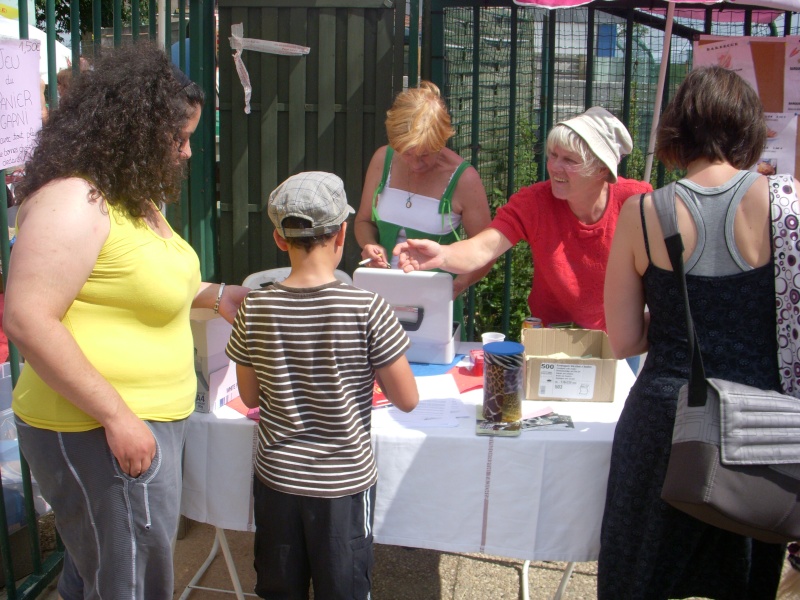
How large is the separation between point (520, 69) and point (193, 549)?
2876 mm

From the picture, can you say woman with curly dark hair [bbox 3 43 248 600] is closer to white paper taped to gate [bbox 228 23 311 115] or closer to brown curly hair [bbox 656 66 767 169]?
brown curly hair [bbox 656 66 767 169]

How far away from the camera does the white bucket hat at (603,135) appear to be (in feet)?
7.48

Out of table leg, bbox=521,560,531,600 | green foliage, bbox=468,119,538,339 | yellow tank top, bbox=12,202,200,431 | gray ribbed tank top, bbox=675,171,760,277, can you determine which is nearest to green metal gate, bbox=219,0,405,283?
green foliage, bbox=468,119,538,339

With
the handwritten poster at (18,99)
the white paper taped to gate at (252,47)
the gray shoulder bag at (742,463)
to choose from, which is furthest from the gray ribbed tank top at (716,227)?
the white paper taped to gate at (252,47)

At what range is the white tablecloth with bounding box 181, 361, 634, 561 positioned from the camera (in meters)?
1.99

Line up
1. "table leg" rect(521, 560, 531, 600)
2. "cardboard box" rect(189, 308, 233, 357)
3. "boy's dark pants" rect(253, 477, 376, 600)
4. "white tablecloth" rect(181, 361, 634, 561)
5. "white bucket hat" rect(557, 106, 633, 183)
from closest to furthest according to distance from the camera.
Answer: "boy's dark pants" rect(253, 477, 376, 600), "white tablecloth" rect(181, 361, 634, 561), "cardboard box" rect(189, 308, 233, 357), "white bucket hat" rect(557, 106, 633, 183), "table leg" rect(521, 560, 531, 600)

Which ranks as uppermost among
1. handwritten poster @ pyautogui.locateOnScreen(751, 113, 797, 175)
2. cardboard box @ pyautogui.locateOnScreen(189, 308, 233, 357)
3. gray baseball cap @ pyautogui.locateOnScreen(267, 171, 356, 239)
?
handwritten poster @ pyautogui.locateOnScreen(751, 113, 797, 175)

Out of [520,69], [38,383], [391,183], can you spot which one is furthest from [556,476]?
[520,69]

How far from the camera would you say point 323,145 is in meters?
3.62

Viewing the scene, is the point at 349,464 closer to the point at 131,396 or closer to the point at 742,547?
the point at 131,396

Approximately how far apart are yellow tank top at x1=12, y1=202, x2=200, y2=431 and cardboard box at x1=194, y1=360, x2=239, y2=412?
1.06 feet

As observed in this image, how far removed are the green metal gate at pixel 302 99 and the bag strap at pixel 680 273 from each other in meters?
2.10

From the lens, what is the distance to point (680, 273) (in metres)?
1.65

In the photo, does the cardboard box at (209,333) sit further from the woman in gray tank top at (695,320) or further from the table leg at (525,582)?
the table leg at (525,582)
